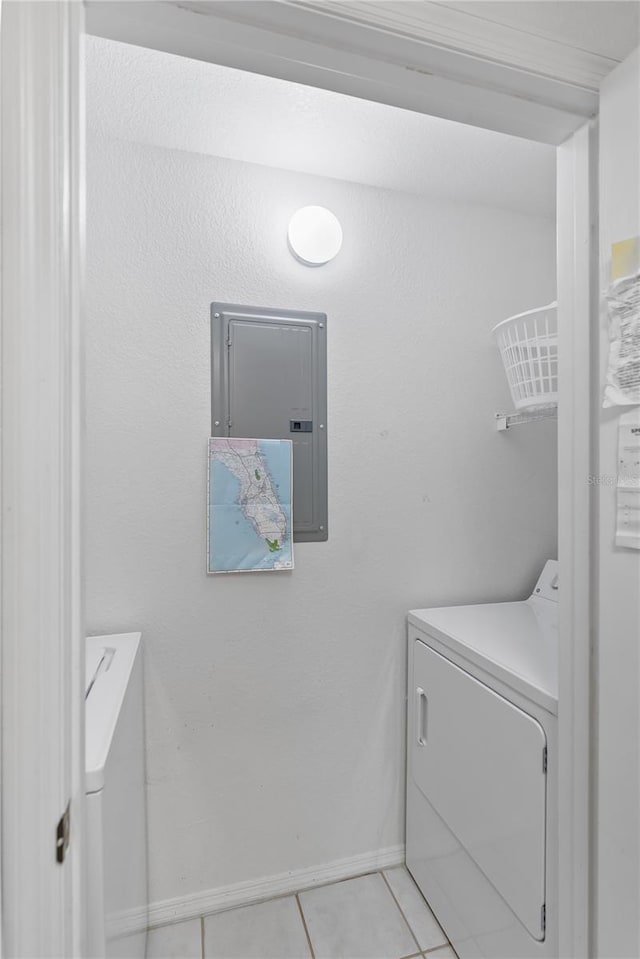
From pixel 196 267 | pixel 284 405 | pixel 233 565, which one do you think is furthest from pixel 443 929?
pixel 196 267

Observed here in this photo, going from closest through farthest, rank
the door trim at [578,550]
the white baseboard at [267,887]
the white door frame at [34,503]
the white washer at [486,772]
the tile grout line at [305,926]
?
1. the white door frame at [34,503]
2. the door trim at [578,550]
3. the white washer at [486,772]
4. the tile grout line at [305,926]
5. the white baseboard at [267,887]

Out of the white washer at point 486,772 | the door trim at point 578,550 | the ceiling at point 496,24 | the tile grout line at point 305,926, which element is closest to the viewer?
the ceiling at point 496,24

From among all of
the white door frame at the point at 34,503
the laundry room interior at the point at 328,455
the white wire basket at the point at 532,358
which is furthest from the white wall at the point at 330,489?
the white door frame at the point at 34,503

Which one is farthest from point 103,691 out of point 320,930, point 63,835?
Answer: point 320,930

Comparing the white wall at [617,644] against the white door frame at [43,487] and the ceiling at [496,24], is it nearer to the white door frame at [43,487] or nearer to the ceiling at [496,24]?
the ceiling at [496,24]

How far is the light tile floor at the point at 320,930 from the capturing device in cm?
137

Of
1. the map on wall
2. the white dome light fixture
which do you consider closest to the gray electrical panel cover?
the map on wall

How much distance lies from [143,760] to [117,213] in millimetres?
1683

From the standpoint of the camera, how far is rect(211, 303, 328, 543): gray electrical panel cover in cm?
152

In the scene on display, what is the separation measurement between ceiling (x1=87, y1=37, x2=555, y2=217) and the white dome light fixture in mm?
160

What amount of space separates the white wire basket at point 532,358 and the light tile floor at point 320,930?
1.67 meters

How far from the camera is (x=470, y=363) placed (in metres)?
1.79

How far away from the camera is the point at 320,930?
144 cm

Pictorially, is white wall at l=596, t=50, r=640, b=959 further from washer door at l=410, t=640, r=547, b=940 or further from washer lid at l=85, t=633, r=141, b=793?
washer lid at l=85, t=633, r=141, b=793
